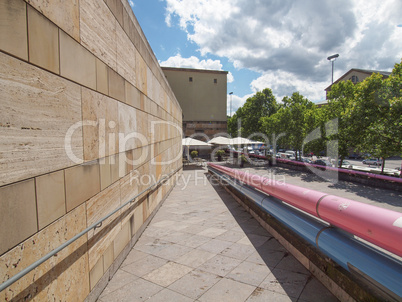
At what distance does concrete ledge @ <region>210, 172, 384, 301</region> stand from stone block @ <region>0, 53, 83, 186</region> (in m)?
3.31

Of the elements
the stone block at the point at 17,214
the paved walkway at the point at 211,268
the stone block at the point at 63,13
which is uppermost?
the stone block at the point at 63,13

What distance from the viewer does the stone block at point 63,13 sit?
195 centimetres

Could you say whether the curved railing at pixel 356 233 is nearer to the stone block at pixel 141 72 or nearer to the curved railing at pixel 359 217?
the curved railing at pixel 359 217

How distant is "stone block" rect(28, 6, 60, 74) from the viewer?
1812mm

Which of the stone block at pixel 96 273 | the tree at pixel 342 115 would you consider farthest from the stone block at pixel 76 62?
the tree at pixel 342 115

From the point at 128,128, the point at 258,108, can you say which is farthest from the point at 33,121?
the point at 258,108

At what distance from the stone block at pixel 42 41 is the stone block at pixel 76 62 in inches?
3.8

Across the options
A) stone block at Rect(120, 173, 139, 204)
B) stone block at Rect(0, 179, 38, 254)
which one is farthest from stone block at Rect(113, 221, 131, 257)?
stone block at Rect(0, 179, 38, 254)

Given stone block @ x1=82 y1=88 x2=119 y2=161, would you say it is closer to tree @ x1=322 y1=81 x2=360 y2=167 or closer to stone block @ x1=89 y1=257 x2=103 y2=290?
stone block @ x1=89 y1=257 x2=103 y2=290

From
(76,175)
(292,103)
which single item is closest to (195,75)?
(292,103)

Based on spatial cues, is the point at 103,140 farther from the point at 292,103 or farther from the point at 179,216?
the point at 292,103

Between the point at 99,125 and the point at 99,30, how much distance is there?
1313 mm

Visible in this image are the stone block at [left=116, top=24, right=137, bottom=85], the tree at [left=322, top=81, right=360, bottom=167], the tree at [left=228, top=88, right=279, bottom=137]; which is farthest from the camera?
the tree at [left=228, top=88, right=279, bottom=137]

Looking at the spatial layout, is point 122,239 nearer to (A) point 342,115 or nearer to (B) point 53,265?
(B) point 53,265
